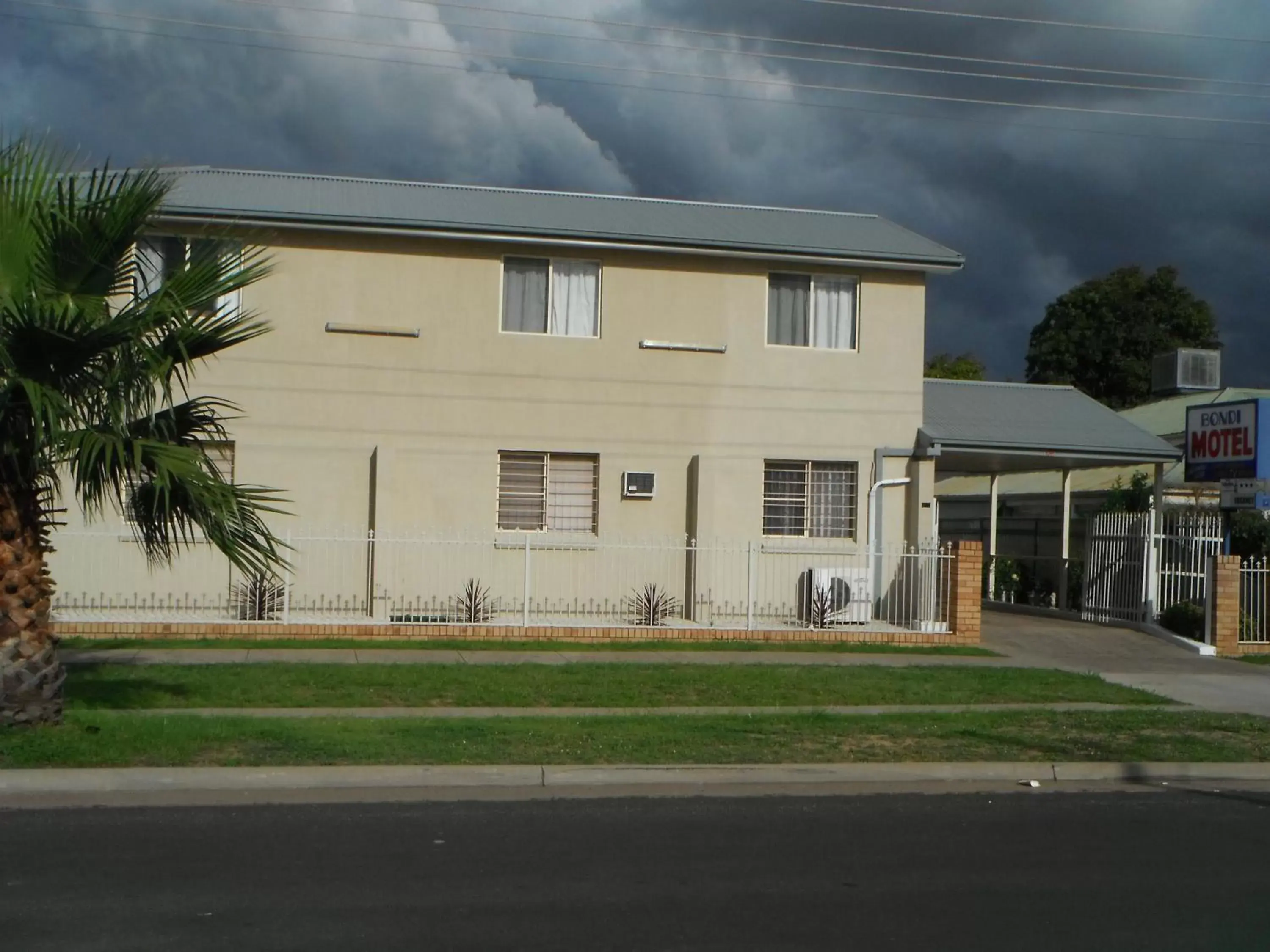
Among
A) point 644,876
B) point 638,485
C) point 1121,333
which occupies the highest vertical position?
point 1121,333

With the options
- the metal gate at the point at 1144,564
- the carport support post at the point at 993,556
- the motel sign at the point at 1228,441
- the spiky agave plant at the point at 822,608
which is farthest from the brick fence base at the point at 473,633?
the carport support post at the point at 993,556

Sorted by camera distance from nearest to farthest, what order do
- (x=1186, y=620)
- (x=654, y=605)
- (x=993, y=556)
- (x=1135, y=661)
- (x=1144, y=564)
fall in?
1. (x=1135, y=661)
2. (x=654, y=605)
3. (x=1186, y=620)
4. (x=1144, y=564)
5. (x=993, y=556)

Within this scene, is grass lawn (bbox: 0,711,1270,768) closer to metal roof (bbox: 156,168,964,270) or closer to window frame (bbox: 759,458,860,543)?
window frame (bbox: 759,458,860,543)

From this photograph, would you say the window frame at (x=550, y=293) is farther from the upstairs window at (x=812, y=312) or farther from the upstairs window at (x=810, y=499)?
the upstairs window at (x=810, y=499)

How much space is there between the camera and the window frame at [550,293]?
20.4m

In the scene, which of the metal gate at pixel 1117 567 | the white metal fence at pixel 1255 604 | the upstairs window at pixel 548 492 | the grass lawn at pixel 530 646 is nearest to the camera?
the grass lawn at pixel 530 646

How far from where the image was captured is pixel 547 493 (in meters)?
20.5

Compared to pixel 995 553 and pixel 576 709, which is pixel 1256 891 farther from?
pixel 995 553

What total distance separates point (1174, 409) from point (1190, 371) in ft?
6.18

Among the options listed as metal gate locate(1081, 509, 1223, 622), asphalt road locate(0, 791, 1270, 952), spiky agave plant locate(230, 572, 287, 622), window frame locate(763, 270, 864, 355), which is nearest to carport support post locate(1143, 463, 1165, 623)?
metal gate locate(1081, 509, 1223, 622)

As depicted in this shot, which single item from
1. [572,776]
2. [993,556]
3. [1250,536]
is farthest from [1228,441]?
[572,776]

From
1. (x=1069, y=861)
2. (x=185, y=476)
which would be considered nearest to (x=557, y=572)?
(x=185, y=476)

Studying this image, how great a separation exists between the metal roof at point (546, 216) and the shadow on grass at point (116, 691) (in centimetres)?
711

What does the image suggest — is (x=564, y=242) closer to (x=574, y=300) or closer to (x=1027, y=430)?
(x=574, y=300)
